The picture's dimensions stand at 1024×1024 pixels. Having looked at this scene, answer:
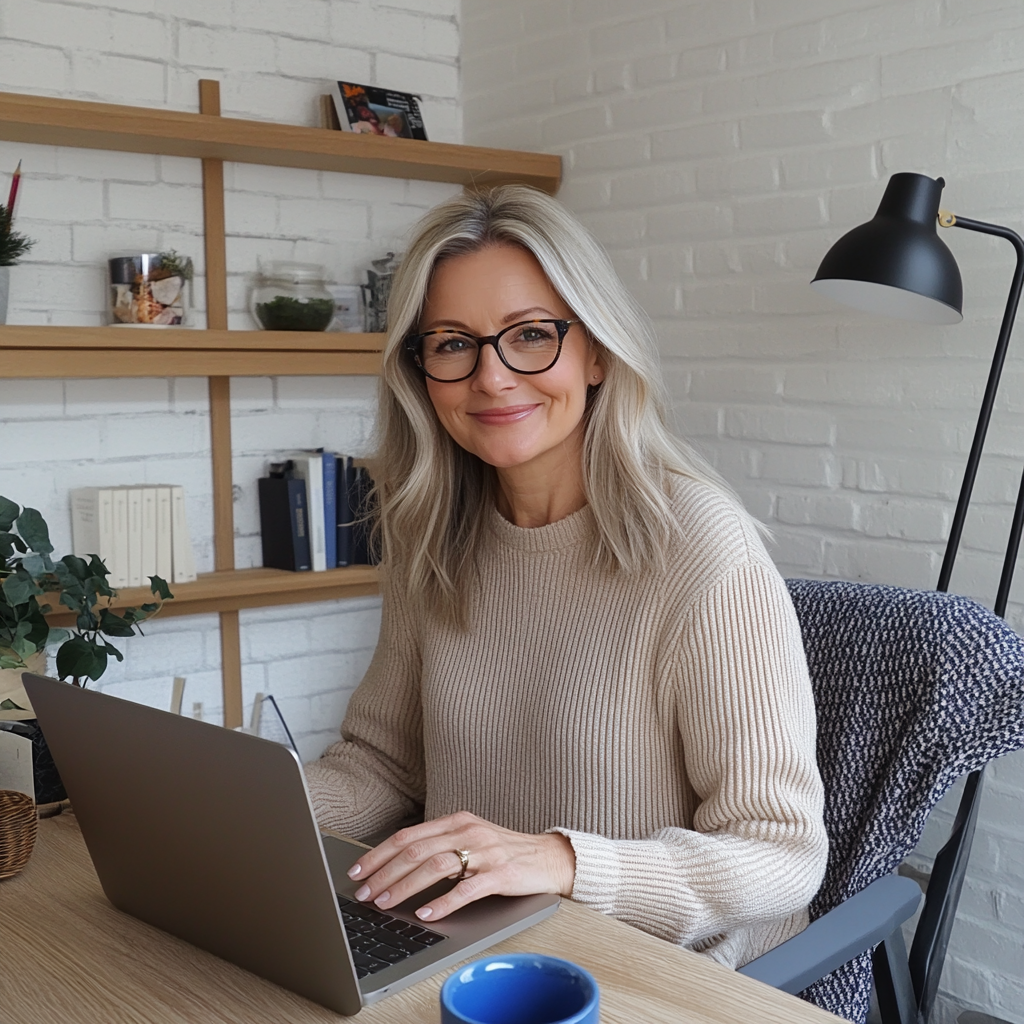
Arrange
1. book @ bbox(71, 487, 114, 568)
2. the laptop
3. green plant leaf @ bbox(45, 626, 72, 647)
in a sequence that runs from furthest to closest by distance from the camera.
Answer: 1. book @ bbox(71, 487, 114, 568)
2. green plant leaf @ bbox(45, 626, 72, 647)
3. the laptop

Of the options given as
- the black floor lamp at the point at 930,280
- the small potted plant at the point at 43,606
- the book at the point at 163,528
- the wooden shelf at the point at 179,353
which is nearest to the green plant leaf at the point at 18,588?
the small potted plant at the point at 43,606

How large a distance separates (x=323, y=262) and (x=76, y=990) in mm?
2400

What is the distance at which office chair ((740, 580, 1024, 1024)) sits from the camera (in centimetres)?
141

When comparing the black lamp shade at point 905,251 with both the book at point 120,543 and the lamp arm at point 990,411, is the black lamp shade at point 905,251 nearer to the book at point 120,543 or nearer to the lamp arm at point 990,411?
the lamp arm at point 990,411

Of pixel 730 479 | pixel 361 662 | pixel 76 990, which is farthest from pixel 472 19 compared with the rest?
pixel 76 990

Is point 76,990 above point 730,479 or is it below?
below

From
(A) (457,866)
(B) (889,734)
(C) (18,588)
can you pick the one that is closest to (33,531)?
(C) (18,588)

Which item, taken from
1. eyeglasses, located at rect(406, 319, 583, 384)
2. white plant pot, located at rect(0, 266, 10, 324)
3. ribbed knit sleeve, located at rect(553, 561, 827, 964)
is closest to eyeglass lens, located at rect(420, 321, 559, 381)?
eyeglasses, located at rect(406, 319, 583, 384)

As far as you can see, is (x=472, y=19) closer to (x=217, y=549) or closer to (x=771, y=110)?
(x=771, y=110)

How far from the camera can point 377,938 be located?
999mm

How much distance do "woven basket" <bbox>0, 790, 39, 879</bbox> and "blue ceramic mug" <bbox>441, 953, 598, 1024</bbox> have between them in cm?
59

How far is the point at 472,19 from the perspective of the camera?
3.26 m

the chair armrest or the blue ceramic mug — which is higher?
the blue ceramic mug

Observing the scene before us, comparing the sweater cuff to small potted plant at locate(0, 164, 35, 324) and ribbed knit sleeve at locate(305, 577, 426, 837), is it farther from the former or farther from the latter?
small potted plant at locate(0, 164, 35, 324)
